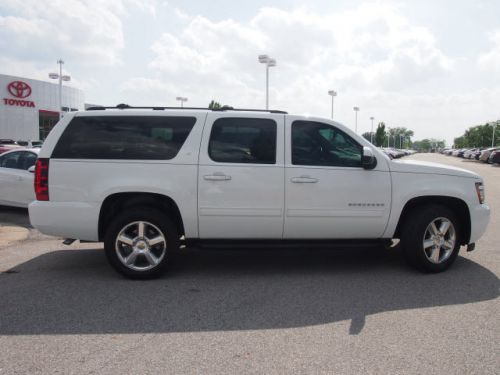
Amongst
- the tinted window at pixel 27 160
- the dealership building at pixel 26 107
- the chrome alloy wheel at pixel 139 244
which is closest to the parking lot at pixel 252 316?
the chrome alloy wheel at pixel 139 244

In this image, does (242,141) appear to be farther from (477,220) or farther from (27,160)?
(27,160)

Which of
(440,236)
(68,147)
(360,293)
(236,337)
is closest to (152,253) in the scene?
(68,147)

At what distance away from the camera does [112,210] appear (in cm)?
536

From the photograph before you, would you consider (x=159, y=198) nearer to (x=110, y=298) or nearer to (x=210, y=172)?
(x=210, y=172)

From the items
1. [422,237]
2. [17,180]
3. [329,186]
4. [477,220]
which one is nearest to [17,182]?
[17,180]

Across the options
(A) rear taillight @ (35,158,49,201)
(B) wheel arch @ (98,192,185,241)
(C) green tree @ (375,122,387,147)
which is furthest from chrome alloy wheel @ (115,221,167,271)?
(C) green tree @ (375,122,387,147)

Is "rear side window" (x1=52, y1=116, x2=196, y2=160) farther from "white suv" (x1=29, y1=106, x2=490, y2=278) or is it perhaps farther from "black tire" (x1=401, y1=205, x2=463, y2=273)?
"black tire" (x1=401, y1=205, x2=463, y2=273)

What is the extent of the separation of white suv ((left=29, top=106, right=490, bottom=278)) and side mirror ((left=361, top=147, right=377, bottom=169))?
0.04 feet

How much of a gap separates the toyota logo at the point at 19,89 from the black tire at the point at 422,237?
56.7 meters

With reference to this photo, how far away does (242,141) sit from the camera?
5.31 meters

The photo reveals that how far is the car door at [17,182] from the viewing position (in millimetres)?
9258

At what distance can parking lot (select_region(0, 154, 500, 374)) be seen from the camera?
3.32m

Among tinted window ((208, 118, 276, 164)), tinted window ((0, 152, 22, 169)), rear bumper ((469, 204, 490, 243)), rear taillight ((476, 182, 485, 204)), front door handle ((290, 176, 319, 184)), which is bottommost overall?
rear bumper ((469, 204, 490, 243))

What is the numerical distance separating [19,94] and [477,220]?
57.5 m
